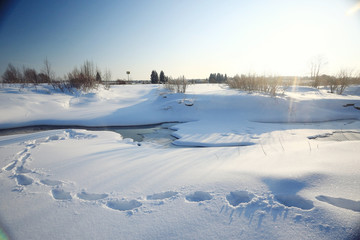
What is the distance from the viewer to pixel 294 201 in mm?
1245

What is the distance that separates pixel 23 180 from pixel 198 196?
1.90m

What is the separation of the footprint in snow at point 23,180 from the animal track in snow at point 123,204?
104 cm

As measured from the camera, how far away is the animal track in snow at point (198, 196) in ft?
4.43

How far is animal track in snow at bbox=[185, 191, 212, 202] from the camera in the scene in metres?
1.35

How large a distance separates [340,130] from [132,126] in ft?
20.2

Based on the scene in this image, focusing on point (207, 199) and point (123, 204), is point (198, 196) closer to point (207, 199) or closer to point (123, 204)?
point (207, 199)

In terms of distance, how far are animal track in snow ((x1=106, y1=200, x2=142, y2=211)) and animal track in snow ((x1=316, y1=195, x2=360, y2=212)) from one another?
1466mm

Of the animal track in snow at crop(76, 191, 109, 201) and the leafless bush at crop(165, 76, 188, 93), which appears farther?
the leafless bush at crop(165, 76, 188, 93)

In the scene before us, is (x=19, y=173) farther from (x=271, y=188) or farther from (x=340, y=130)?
(x=340, y=130)

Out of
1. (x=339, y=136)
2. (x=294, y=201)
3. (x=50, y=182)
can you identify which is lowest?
(x=339, y=136)

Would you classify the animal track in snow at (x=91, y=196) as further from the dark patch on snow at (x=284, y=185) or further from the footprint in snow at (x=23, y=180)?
the dark patch on snow at (x=284, y=185)

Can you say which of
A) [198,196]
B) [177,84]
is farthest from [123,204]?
[177,84]

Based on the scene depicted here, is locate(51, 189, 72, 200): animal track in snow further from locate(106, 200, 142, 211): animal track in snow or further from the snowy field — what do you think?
locate(106, 200, 142, 211): animal track in snow

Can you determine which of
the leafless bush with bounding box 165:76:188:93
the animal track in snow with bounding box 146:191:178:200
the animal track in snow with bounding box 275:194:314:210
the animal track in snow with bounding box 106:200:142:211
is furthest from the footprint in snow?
the leafless bush with bounding box 165:76:188:93
